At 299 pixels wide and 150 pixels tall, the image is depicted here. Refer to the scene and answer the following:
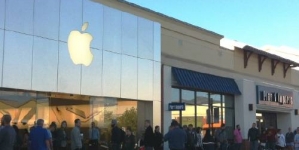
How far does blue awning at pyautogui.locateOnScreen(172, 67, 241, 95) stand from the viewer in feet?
70.1

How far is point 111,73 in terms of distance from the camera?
17.5 metres

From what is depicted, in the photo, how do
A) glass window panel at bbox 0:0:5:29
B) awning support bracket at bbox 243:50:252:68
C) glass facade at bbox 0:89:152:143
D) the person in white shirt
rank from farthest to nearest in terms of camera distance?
awning support bracket at bbox 243:50:252:68, the person in white shirt, glass facade at bbox 0:89:152:143, glass window panel at bbox 0:0:5:29

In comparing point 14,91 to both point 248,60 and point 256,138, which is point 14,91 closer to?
point 256,138

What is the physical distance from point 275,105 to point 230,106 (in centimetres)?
458

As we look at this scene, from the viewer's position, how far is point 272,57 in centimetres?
2889

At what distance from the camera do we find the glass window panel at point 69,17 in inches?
616

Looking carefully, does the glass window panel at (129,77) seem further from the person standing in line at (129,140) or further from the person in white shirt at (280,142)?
the person in white shirt at (280,142)

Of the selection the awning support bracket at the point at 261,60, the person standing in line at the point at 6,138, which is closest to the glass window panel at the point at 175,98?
the awning support bracket at the point at 261,60

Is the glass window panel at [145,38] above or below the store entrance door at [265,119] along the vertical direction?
above

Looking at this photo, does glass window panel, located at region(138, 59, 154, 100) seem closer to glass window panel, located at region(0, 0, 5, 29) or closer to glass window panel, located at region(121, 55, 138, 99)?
glass window panel, located at region(121, 55, 138, 99)

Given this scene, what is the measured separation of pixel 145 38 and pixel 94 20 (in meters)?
3.03

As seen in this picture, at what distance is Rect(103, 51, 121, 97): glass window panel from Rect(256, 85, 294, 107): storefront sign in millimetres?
12047

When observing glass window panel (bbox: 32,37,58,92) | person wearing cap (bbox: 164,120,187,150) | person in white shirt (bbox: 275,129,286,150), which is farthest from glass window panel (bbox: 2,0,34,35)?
person in white shirt (bbox: 275,129,286,150)

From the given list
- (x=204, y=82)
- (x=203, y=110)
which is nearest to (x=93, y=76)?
(x=204, y=82)
